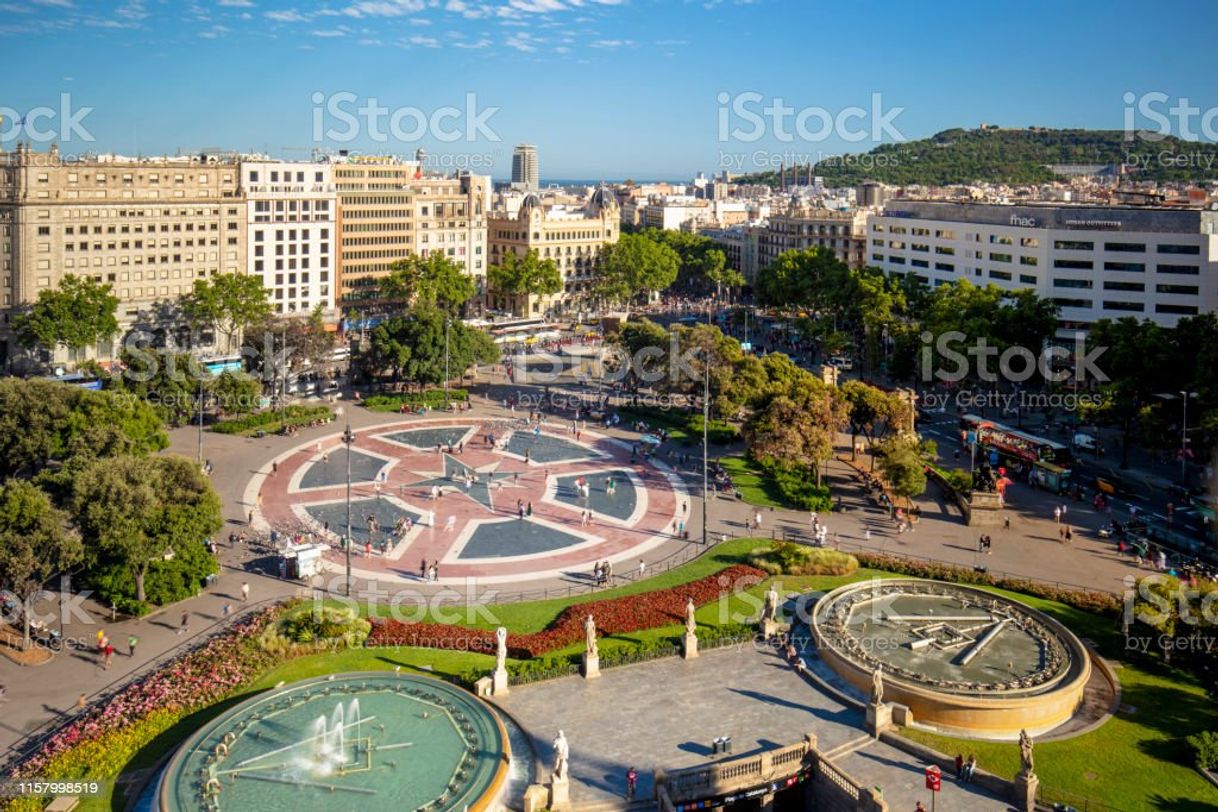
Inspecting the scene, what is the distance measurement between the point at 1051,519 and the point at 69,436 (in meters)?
52.3

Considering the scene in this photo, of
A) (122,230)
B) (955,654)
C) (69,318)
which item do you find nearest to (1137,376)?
(955,654)

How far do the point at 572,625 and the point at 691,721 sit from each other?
26.6ft

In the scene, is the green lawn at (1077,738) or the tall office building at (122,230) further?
the tall office building at (122,230)

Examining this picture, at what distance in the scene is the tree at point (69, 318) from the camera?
82.5 m

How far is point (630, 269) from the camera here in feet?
450

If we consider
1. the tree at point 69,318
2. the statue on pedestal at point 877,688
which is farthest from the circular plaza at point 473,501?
the tree at point 69,318

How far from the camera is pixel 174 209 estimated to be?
317ft

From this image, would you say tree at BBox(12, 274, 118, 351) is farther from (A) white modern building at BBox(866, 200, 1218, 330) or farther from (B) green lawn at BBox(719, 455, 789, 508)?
(A) white modern building at BBox(866, 200, 1218, 330)

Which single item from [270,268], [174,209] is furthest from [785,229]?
[174,209]

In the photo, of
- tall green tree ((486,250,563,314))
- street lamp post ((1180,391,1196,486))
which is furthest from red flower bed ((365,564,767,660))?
tall green tree ((486,250,563,314))

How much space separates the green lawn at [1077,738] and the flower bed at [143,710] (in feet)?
1.79

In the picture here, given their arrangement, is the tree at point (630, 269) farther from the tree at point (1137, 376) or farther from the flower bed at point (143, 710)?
the flower bed at point (143, 710)

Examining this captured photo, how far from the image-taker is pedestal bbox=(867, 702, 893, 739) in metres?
32.9

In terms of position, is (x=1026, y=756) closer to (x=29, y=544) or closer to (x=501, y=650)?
(x=501, y=650)
